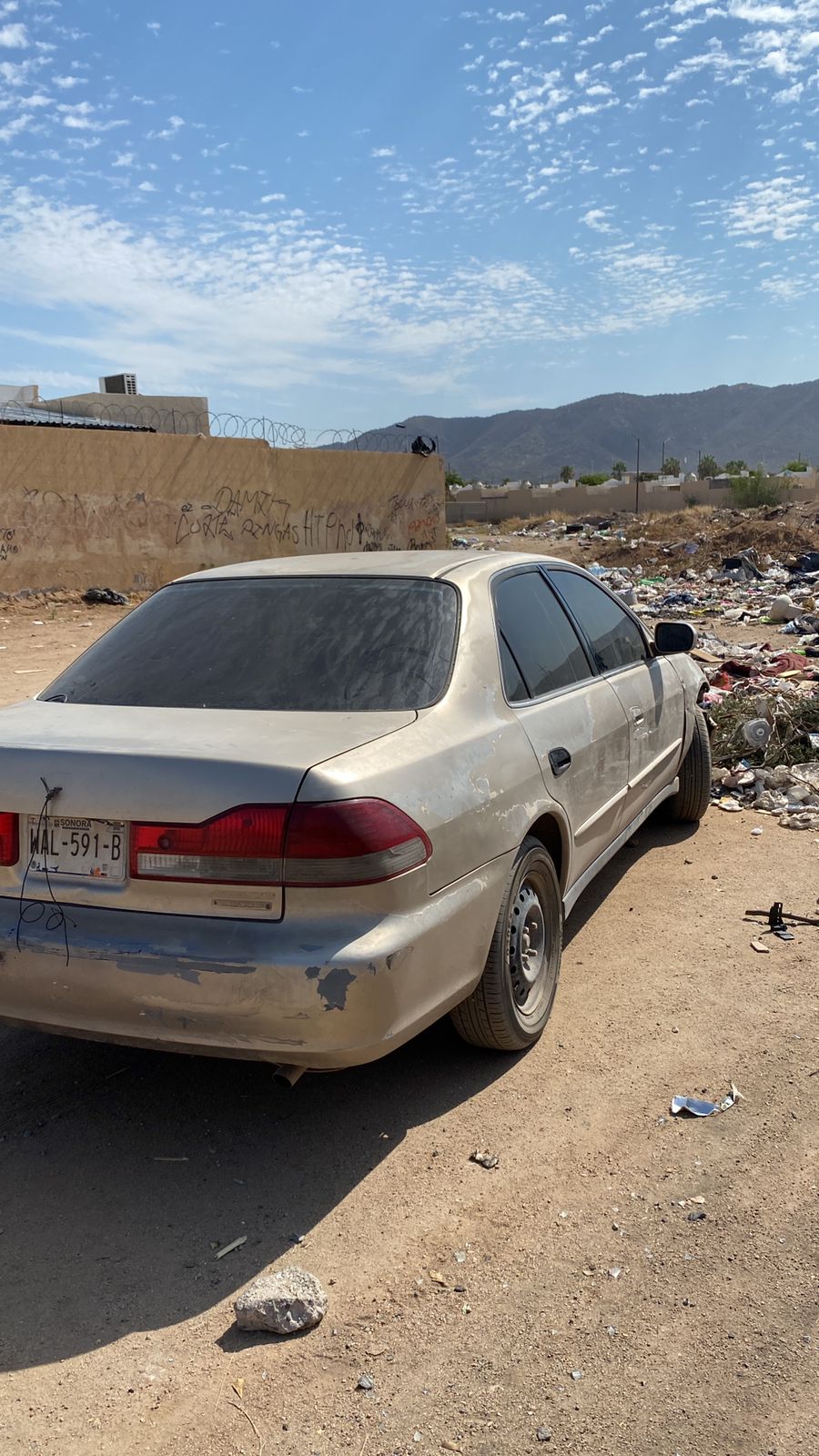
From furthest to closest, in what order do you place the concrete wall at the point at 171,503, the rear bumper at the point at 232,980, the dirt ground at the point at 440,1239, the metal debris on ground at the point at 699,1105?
the concrete wall at the point at 171,503, the metal debris on ground at the point at 699,1105, the rear bumper at the point at 232,980, the dirt ground at the point at 440,1239

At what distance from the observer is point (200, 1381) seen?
2.25m

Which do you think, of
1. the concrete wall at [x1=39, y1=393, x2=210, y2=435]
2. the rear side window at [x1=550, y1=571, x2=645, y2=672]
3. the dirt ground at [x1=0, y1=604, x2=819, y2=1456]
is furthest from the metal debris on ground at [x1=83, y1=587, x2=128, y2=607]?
the dirt ground at [x1=0, y1=604, x2=819, y2=1456]

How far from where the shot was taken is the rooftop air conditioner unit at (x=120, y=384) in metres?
31.3

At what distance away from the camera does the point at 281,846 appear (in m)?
2.59

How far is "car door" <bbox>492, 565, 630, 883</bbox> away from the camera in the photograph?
367 centimetres

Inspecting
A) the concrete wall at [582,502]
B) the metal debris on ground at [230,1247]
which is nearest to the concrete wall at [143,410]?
the metal debris on ground at [230,1247]

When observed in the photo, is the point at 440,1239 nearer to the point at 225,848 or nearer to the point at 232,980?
the point at 232,980

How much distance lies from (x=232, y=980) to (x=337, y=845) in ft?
1.32

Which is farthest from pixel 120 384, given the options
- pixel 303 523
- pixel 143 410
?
pixel 303 523

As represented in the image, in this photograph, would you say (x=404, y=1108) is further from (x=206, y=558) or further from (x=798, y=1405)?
(x=206, y=558)

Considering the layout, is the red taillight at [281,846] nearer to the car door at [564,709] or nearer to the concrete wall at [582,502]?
the car door at [564,709]

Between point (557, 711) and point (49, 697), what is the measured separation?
1.71m

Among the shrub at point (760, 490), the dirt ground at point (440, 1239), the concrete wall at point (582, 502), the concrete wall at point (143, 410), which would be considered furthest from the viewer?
the concrete wall at point (582, 502)

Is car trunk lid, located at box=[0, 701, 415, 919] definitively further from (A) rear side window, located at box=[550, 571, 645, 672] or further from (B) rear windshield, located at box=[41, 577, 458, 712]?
(A) rear side window, located at box=[550, 571, 645, 672]
